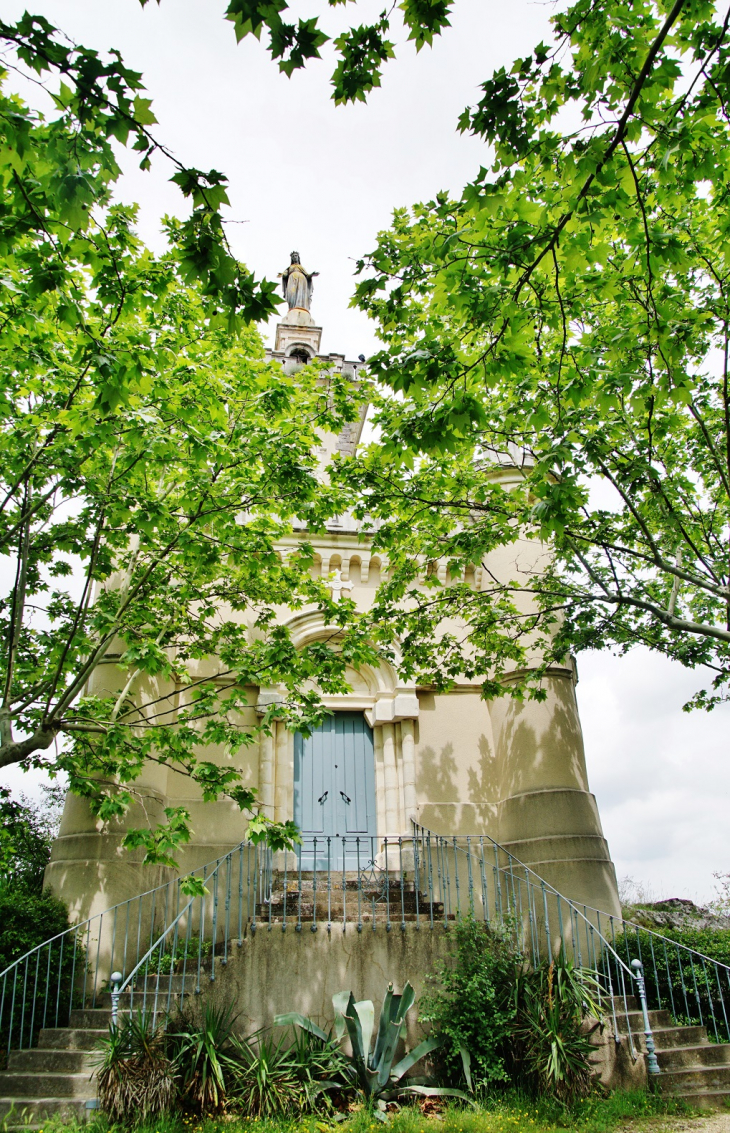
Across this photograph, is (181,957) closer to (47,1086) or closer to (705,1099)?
(47,1086)

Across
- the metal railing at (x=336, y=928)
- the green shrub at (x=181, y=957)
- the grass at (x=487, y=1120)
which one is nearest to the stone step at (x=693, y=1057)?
the metal railing at (x=336, y=928)

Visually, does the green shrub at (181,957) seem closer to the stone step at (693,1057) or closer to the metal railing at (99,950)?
the metal railing at (99,950)

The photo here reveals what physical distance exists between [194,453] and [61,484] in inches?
79.5

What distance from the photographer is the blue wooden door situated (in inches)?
439

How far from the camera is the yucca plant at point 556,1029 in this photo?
7629mm

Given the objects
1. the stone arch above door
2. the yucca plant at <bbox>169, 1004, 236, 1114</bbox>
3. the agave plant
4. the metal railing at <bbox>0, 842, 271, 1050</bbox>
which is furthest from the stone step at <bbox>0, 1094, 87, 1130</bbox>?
the stone arch above door

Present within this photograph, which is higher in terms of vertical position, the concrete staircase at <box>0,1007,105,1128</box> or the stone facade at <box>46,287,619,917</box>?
the stone facade at <box>46,287,619,917</box>

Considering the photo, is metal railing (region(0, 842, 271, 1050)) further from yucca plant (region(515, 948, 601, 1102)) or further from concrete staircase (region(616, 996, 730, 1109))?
concrete staircase (region(616, 996, 730, 1109))

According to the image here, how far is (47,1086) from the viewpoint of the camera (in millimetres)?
7270

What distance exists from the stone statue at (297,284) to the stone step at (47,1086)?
17.8 metres

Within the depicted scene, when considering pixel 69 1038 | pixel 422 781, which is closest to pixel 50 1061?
pixel 69 1038

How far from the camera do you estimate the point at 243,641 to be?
9.75m

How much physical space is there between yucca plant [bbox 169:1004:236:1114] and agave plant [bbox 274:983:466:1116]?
639 millimetres

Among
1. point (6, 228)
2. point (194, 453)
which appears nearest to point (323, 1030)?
point (194, 453)
